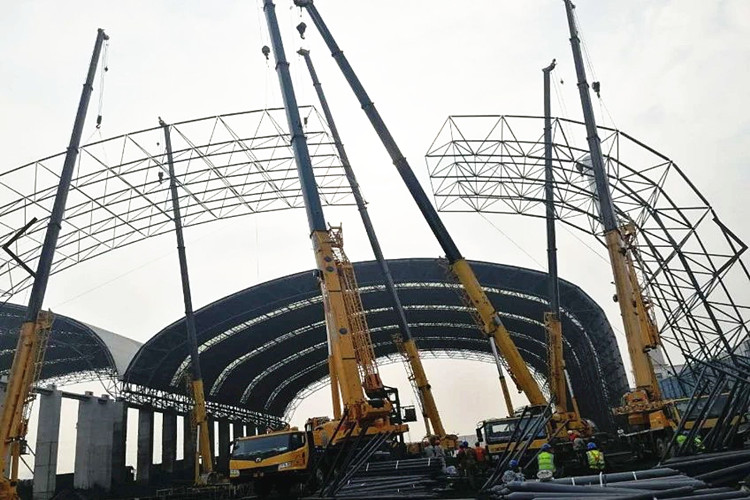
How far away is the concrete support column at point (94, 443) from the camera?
3400cm

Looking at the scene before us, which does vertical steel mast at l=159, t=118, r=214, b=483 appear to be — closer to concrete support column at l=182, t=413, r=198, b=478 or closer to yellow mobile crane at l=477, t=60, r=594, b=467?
yellow mobile crane at l=477, t=60, r=594, b=467

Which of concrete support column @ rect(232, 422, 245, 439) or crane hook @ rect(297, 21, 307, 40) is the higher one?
crane hook @ rect(297, 21, 307, 40)

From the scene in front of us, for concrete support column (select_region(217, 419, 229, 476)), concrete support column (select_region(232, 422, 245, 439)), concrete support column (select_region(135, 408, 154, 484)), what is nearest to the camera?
concrete support column (select_region(135, 408, 154, 484))

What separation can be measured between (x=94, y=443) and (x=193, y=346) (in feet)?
40.2

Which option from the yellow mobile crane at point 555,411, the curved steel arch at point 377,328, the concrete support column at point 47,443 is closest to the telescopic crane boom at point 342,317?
the yellow mobile crane at point 555,411

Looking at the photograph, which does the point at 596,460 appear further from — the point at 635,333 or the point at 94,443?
the point at 94,443

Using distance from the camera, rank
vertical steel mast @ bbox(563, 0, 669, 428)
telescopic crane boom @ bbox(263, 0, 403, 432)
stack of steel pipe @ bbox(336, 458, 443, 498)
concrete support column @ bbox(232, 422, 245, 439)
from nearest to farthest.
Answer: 1. stack of steel pipe @ bbox(336, 458, 443, 498)
2. telescopic crane boom @ bbox(263, 0, 403, 432)
3. vertical steel mast @ bbox(563, 0, 669, 428)
4. concrete support column @ bbox(232, 422, 245, 439)

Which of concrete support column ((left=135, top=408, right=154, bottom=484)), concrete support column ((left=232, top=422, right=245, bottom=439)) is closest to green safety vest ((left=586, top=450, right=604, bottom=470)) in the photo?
concrete support column ((left=135, top=408, right=154, bottom=484))

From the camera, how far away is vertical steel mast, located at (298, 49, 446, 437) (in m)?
25.7

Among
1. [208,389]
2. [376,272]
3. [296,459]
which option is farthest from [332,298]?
[208,389]

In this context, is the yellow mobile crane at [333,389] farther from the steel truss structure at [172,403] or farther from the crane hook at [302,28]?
the steel truss structure at [172,403]

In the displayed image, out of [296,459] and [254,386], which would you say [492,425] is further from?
[254,386]

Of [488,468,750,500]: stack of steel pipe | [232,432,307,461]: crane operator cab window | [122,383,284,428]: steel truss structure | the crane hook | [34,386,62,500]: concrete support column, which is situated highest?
the crane hook

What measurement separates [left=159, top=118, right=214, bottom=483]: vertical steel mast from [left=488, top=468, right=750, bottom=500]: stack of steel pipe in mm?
22217
